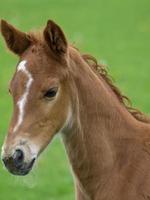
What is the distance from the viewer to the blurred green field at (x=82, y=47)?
400 inches

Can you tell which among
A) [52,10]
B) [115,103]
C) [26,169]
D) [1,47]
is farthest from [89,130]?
[52,10]

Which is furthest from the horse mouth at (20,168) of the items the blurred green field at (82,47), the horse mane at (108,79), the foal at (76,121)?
the horse mane at (108,79)

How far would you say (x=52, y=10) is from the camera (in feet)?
80.8

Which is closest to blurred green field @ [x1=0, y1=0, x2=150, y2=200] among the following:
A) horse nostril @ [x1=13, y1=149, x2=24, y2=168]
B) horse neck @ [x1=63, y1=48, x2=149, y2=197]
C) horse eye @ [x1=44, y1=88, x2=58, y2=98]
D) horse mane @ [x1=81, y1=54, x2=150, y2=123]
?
horse neck @ [x1=63, y1=48, x2=149, y2=197]

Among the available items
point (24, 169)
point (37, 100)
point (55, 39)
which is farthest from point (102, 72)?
point (24, 169)

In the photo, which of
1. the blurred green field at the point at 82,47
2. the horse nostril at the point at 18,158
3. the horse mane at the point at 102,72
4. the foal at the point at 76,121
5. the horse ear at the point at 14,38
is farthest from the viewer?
the blurred green field at the point at 82,47

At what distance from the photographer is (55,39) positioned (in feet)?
18.8

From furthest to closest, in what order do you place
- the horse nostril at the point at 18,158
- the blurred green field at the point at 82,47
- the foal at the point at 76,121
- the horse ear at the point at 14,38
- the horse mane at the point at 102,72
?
the blurred green field at the point at 82,47, the horse mane at the point at 102,72, the horse ear at the point at 14,38, the foal at the point at 76,121, the horse nostril at the point at 18,158

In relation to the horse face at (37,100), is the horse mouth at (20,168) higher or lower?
lower

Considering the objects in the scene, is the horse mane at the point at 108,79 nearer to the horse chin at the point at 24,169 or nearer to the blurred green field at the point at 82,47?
the blurred green field at the point at 82,47

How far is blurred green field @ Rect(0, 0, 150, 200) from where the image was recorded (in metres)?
10.2

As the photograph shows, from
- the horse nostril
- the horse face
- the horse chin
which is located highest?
the horse face

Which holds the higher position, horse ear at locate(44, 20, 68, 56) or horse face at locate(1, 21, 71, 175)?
horse ear at locate(44, 20, 68, 56)

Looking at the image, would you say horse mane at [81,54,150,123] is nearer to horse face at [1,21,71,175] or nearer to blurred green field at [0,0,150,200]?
horse face at [1,21,71,175]
